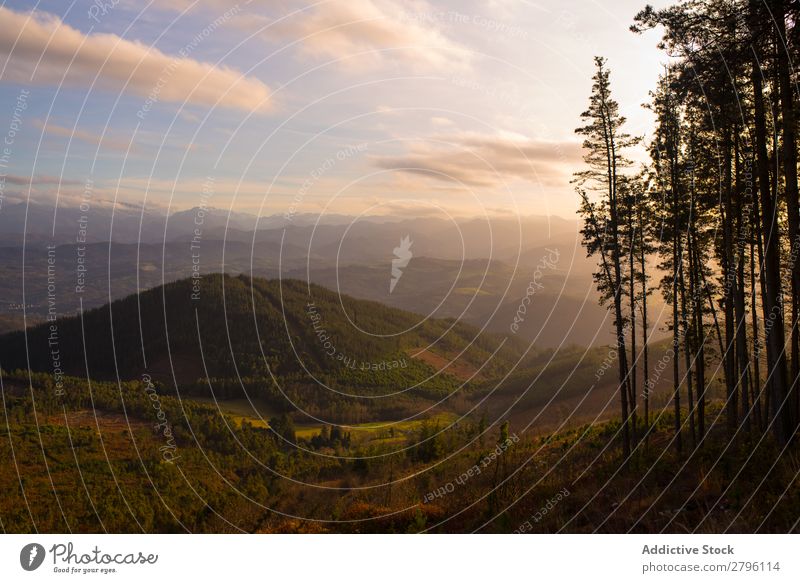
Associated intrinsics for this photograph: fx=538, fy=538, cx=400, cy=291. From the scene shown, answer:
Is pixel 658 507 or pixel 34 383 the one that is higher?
pixel 658 507

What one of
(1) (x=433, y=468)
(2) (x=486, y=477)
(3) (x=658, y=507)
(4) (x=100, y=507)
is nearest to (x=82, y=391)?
(4) (x=100, y=507)

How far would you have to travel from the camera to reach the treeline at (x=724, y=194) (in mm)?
14578

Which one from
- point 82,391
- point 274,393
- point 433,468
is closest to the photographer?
point 433,468

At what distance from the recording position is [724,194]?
2320cm

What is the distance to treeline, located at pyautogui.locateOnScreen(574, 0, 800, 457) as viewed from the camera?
574 inches

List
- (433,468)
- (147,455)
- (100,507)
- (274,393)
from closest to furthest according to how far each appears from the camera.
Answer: (433,468) < (100,507) < (147,455) < (274,393)

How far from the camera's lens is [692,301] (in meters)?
27.2

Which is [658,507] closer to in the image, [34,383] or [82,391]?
[82,391]

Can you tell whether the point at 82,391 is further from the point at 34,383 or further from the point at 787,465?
the point at 787,465

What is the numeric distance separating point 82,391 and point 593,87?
538 ft

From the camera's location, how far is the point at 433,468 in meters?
41.3

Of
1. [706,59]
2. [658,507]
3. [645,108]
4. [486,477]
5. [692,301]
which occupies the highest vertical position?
[645,108]
